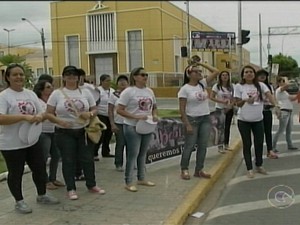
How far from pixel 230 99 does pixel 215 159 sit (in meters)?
1.23

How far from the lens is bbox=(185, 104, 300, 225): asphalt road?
5.39 meters

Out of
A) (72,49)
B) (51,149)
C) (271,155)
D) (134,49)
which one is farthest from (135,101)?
(72,49)

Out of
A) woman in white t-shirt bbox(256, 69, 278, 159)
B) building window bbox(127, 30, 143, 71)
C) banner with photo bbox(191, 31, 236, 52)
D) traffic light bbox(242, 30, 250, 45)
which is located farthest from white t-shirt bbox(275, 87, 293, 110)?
building window bbox(127, 30, 143, 71)

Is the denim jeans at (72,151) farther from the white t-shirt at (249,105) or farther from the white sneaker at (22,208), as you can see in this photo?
the white t-shirt at (249,105)

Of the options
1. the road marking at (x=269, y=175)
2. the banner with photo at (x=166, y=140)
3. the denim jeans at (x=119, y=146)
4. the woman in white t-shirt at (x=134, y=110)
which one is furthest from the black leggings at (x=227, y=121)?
the woman in white t-shirt at (x=134, y=110)

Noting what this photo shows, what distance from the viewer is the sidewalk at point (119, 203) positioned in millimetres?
5078

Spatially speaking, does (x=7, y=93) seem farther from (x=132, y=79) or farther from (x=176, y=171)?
(x=176, y=171)

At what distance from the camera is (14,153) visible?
5152 mm

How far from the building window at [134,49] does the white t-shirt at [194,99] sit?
3780 centimetres

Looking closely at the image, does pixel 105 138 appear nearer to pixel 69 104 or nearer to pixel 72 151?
pixel 72 151

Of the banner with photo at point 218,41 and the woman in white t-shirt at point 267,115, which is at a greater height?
the banner with photo at point 218,41

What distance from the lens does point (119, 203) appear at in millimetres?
5727

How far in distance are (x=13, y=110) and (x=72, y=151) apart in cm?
100

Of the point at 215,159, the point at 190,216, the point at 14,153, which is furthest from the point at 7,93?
the point at 215,159
